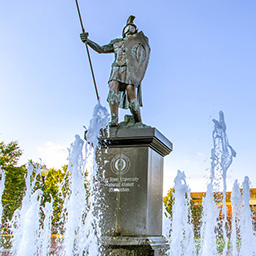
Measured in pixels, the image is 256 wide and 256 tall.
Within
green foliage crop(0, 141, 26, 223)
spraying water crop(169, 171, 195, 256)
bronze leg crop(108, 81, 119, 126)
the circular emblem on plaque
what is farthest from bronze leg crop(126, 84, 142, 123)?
green foliage crop(0, 141, 26, 223)

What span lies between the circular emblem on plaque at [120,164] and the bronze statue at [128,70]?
67 centimetres

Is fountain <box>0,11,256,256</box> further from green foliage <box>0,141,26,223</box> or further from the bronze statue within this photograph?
green foliage <box>0,141,26,223</box>

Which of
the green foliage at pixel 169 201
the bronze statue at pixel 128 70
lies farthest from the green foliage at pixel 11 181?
the bronze statue at pixel 128 70

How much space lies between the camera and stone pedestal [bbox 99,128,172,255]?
546cm

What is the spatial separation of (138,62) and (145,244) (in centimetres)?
326

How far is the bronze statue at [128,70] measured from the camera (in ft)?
21.7

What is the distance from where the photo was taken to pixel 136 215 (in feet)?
A: 18.6

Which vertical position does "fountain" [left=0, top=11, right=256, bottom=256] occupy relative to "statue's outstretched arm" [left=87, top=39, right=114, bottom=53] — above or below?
below

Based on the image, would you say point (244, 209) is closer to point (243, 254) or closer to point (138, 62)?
point (243, 254)

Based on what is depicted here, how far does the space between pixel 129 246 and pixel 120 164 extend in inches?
51.8

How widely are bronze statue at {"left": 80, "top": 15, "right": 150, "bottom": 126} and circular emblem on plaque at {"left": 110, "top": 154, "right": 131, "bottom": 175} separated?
67 cm

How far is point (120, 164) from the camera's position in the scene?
19.7ft

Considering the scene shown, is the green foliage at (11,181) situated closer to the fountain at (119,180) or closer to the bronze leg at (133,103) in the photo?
the fountain at (119,180)

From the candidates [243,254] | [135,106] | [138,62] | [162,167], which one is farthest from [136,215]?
[243,254]
